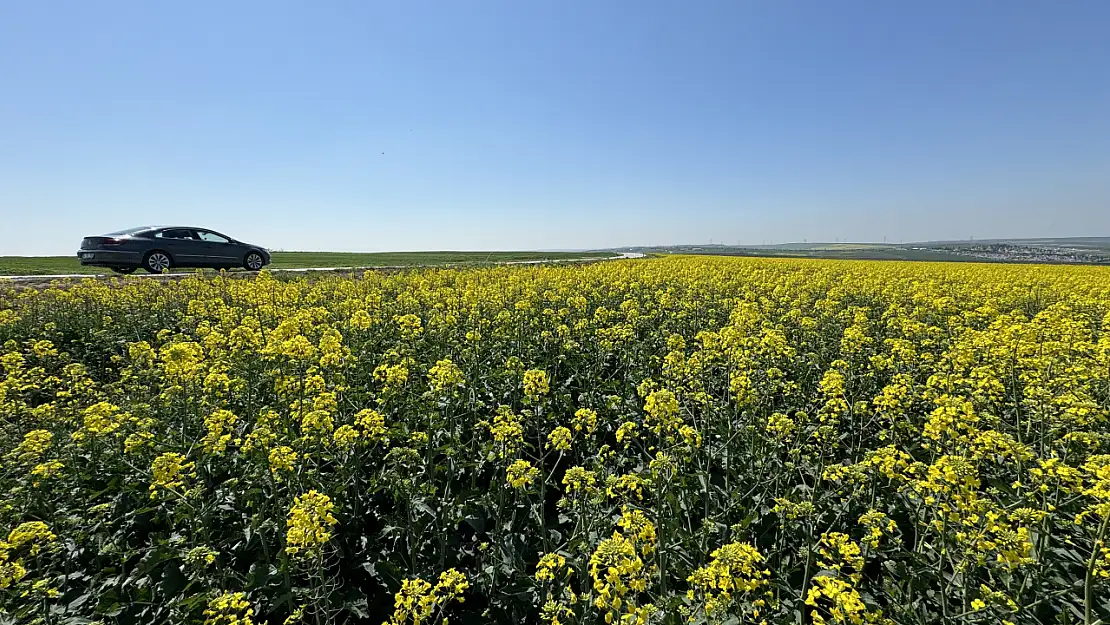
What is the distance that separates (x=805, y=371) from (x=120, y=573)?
692 cm

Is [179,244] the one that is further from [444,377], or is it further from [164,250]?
Result: [444,377]

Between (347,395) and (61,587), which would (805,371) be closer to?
(347,395)

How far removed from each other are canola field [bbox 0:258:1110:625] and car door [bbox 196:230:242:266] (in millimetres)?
12032

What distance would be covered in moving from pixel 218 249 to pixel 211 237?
47 cm

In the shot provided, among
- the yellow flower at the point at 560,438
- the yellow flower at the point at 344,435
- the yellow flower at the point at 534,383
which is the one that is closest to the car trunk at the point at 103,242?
the yellow flower at the point at 344,435

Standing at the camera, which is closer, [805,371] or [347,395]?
[347,395]

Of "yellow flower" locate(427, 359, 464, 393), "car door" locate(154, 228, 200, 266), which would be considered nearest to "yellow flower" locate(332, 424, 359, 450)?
"yellow flower" locate(427, 359, 464, 393)

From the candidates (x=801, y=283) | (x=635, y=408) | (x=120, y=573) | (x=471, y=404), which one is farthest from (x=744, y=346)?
(x=801, y=283)

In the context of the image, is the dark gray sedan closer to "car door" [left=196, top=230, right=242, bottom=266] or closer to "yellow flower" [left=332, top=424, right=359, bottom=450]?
"car door" [left=196, top=230, right=242, bottom=266]

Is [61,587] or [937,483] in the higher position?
[937,483]

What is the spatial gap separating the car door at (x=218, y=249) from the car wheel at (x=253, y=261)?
347mm

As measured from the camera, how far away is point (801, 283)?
45.2 ft

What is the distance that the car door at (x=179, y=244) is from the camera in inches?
617

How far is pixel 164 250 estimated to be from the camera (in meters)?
15.7
